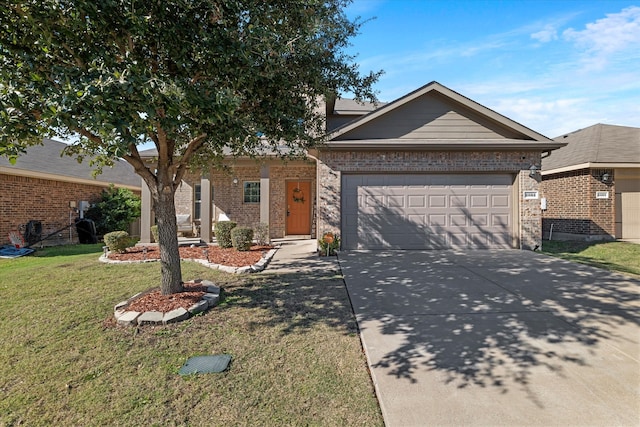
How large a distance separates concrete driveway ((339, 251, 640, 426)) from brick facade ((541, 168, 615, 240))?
7273mm

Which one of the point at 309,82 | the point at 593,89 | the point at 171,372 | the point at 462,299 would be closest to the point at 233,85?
the point at 309,82

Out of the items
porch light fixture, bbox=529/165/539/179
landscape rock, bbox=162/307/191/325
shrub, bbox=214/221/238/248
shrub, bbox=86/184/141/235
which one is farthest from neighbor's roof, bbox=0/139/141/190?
porch light fixture, bbox=529/165/539/179

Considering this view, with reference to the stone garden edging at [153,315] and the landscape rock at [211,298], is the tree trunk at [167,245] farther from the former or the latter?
the stone garden edging at [153,315]

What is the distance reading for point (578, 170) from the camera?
477 inches

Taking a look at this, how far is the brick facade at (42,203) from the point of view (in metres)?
10.6

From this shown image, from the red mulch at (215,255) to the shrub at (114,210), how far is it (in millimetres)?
4967

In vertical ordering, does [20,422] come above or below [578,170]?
below

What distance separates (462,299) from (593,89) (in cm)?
781

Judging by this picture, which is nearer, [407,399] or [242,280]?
[407,399]

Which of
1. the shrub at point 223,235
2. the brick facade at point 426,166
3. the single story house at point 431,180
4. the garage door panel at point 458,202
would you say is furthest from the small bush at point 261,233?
the garage door panel at point 458,202

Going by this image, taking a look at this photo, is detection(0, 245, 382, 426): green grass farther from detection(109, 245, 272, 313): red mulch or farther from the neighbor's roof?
the neighbor's roof

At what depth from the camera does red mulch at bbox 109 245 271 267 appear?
24.9ft

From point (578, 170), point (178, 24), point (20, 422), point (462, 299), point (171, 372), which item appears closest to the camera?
point (20, 422)

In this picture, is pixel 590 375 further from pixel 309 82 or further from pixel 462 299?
pixel 309 82
